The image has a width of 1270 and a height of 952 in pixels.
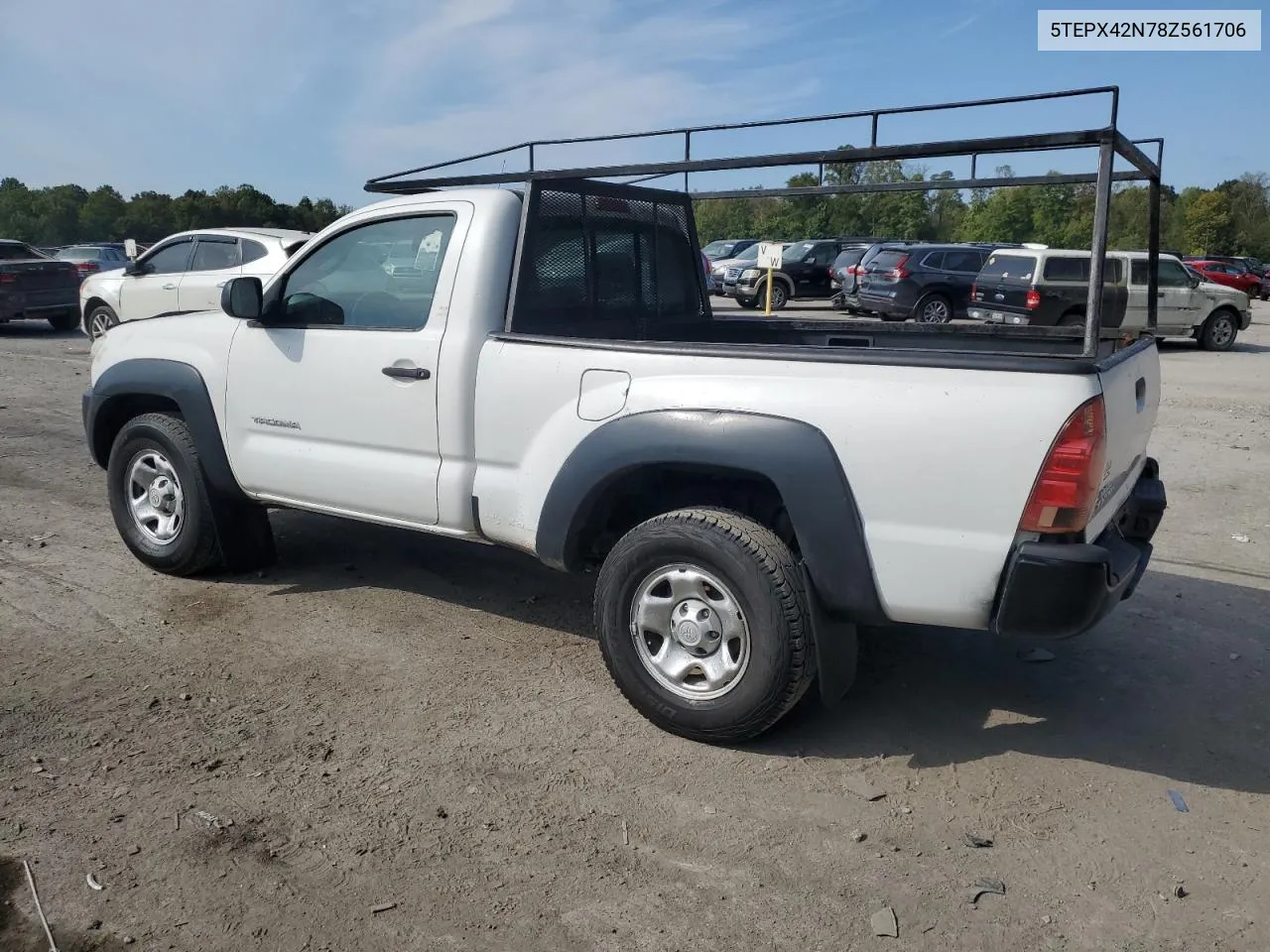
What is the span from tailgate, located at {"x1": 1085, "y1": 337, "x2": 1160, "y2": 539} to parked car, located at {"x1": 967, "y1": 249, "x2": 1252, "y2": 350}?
38.2 feet

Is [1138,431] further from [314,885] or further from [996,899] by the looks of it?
[314,885]

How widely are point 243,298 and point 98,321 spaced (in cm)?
1148

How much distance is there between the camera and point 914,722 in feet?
12.9

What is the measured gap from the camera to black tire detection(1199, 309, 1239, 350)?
→ 18.2m

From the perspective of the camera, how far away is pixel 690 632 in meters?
3.68

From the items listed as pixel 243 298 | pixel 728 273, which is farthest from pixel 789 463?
pixel 728 273

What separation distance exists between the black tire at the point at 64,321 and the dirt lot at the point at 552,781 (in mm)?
14394

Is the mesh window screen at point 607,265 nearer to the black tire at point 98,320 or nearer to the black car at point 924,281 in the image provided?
Answer: the black tire at point 98,320

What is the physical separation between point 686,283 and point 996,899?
3.42m

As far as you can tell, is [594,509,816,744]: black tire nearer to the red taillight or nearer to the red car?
the red taillight

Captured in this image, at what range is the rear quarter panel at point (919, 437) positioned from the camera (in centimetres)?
307

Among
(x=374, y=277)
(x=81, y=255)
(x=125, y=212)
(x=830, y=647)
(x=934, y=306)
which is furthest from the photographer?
(x=125, y=212)

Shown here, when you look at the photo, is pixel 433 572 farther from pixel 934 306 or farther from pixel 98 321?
pixel 934 306

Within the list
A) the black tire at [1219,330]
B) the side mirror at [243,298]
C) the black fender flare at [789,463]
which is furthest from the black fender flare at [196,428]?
the black tire at [1219,330]
